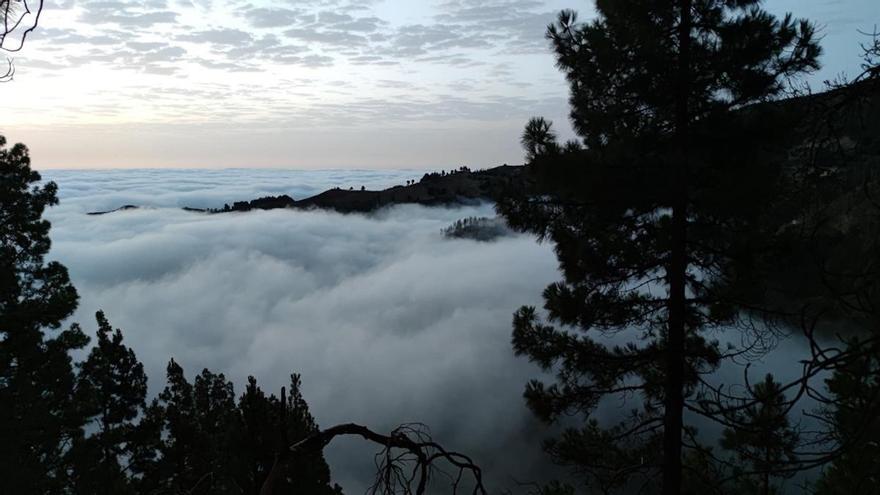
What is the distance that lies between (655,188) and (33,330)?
658 inches

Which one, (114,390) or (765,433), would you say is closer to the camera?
(765,433)

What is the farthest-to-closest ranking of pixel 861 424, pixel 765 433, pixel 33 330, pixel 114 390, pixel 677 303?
pixel 114 390, pixel 33 330, pixel 677 303, pixel 765 433, pixel 861 424

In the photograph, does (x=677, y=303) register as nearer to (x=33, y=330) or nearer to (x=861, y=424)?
(x=861, y=424)

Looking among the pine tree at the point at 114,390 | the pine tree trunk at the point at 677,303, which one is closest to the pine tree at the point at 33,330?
the pine tree at the point at 114,390

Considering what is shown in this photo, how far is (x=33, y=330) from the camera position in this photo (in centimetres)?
1529

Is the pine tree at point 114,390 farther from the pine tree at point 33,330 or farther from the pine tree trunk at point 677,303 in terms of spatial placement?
the pine tree trunk at point 677,303

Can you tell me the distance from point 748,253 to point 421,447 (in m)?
9.04

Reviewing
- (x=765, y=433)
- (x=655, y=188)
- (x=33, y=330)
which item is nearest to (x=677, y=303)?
(x=655, y=188)

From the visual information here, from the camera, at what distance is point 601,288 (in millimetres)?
10367

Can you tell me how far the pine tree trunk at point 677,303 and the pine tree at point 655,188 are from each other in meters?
0.02

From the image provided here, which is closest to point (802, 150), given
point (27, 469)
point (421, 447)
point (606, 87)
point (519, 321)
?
point (421, 447)

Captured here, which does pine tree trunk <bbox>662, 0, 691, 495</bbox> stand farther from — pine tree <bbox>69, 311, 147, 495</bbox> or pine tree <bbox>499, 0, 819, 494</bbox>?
pine tree <bbox>69, 311, 147, 495</bbox>

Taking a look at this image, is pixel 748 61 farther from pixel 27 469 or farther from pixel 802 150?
pixel 27 469

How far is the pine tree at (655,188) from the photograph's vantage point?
882 cm
